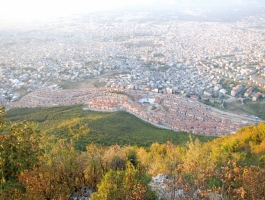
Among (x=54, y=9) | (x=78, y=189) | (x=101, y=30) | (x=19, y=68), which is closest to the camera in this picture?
(x=78, y=189)

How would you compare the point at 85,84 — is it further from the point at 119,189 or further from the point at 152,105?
the point at 119,189

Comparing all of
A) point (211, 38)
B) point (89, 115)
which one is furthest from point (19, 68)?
point (211, 38)

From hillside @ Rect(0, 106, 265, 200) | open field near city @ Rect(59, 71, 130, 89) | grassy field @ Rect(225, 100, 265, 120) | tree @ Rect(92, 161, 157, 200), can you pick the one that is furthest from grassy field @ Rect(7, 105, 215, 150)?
tree @ Rect(92, 161, 157, 200)

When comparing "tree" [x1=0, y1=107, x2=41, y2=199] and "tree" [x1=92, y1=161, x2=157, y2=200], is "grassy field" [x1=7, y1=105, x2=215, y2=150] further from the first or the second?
"tree" [x1=0, y1=107, x2=41, y2=199]

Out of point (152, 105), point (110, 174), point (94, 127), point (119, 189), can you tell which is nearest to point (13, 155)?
point (110, 174)

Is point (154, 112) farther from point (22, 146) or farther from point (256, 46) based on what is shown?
point (256, 46)

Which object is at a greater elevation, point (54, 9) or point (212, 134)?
point (54, 9)

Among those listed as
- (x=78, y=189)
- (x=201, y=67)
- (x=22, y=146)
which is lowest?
(x=201, y=67)
